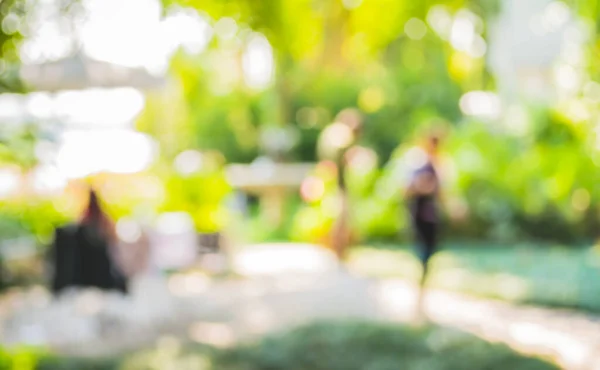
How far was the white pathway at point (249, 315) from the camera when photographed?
7219mm

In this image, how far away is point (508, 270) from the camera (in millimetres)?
10750

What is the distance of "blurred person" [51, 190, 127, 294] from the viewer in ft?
26.8

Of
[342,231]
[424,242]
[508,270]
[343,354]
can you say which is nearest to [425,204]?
[424,242]

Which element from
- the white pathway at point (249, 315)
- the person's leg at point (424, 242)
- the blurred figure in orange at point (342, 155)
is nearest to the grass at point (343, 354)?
the white pathway at point (249, 315)

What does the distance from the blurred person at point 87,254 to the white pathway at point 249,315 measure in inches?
7.2

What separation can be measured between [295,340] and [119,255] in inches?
129

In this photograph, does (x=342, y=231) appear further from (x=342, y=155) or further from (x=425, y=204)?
(x=425, y=204)

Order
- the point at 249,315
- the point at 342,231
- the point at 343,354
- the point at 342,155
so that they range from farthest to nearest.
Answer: the point at 342,231
the point at 342,155
the point at 249,315
the point at 343,354

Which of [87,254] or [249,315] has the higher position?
[87,254]

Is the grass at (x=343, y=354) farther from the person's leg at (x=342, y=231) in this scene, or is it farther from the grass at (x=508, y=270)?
the person's leg at (x=342, y=231)

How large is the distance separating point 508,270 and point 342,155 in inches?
98.8

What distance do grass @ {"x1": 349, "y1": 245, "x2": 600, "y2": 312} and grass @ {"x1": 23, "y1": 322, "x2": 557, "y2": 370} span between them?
116 inches

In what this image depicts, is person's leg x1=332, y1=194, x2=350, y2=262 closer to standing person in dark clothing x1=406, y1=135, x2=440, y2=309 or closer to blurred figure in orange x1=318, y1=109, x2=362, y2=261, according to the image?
blurred figure in orange x1=318, y1=109, x2=362, y2=261

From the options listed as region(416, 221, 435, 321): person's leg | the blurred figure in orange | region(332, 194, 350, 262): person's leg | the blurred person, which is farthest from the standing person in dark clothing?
region(332, 194, 350, 262): person's leg
